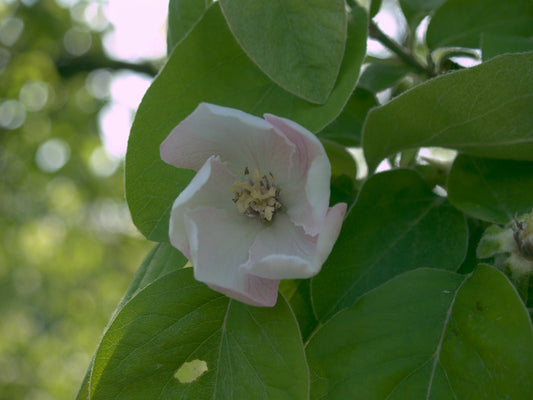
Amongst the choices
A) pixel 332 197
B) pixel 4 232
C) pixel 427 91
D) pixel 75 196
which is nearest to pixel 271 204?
pixel 332 197

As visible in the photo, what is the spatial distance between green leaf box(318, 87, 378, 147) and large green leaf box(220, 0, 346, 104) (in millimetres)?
245

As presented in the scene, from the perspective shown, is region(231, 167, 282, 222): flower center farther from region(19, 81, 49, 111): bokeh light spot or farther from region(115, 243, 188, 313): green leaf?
region(19, 81, 49, 111): bokeh light spot

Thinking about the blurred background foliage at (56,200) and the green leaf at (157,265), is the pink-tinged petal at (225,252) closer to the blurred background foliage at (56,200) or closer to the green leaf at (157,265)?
the green leaf at (157,265)

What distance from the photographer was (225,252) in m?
0.58

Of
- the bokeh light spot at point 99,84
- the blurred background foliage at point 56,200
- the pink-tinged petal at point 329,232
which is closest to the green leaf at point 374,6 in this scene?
the pink-tinged petal at point 329,232

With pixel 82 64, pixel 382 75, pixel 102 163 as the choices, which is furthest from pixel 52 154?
pixel 382 75

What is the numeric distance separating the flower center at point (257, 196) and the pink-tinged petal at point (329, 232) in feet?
0.36

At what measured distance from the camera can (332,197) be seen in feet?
2.31

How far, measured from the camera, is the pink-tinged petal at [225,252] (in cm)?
53

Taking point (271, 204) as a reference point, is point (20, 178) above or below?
below

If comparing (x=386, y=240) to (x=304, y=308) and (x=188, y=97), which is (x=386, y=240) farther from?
(x=188, y=97)

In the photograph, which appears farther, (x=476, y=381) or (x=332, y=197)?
(x=332, y=197)

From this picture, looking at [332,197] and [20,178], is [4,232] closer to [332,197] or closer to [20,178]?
[20,178]

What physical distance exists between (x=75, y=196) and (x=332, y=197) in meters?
4.48
